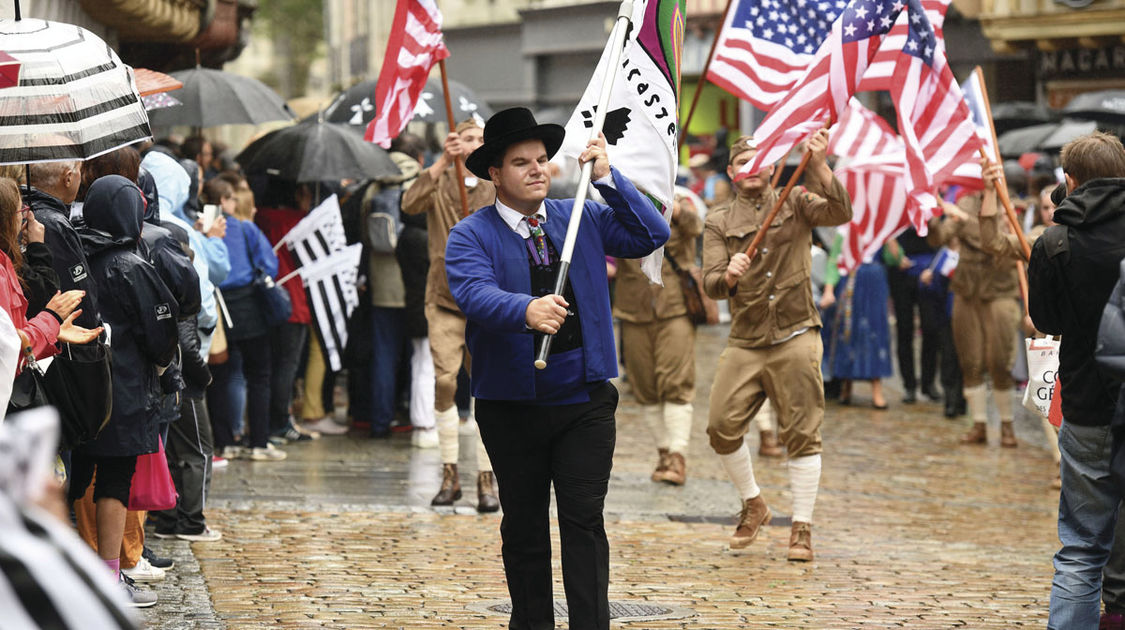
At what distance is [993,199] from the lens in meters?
9.67

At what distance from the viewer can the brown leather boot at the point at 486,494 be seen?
930 cm

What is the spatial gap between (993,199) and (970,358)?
366 cm

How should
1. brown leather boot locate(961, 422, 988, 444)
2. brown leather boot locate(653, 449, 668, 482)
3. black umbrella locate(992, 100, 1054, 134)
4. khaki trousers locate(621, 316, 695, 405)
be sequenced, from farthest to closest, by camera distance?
black umbrella locate(992, 100, 1054, 134)
brown leather boot locate(961, 422, 988, 444)
brown leather boot locate(653, 449, 668, 482)
khaki trousers locate(621, 316, 695, 405)

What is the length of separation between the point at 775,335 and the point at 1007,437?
5658mm

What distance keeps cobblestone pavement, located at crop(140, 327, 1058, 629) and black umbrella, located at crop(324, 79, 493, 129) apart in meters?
2.65

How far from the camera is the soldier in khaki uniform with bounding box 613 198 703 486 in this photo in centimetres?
1062

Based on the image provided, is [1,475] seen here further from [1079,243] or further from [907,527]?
[907,527]

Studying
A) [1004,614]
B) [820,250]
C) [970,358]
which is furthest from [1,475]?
[820,250]

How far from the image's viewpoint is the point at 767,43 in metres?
9.65

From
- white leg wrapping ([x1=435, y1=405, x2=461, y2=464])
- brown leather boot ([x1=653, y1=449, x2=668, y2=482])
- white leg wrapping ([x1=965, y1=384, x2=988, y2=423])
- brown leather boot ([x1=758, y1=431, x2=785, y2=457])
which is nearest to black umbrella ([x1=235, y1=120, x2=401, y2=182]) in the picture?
white leg wrapping ([x1=435, y1=405, x2=461, y2=464])

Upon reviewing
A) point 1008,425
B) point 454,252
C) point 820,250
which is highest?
point 454,252

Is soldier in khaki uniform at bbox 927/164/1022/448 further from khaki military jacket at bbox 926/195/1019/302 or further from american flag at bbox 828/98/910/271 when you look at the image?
american flag at bbox 828/98/910/271

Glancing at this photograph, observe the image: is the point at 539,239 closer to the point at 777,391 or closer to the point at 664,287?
the point at 777,391

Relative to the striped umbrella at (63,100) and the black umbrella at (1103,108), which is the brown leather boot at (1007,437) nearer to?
the black umbrella at (1103,108)
